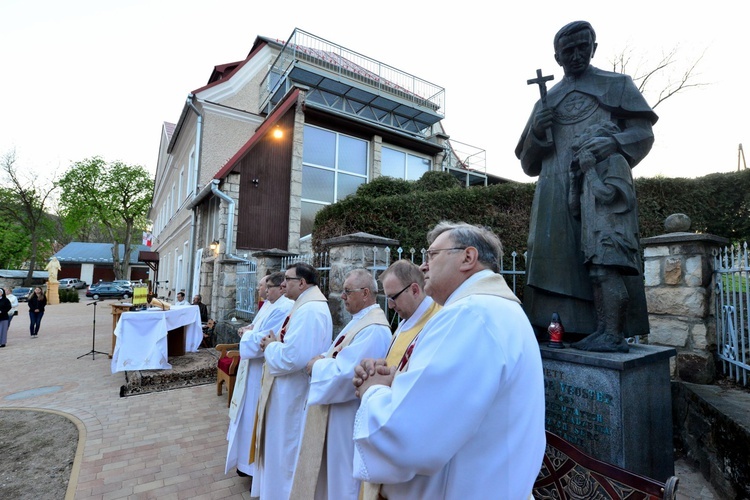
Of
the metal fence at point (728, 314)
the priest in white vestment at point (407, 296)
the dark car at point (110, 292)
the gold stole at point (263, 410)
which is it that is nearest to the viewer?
the priest in white vestment at point (407, 296)

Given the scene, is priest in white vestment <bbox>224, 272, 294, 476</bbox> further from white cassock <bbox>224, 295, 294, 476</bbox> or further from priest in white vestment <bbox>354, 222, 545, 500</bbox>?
priest in white vestment <bbox>354, 222, 545, 500</bbox>

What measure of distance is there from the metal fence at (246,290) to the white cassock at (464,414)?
24.5 ft

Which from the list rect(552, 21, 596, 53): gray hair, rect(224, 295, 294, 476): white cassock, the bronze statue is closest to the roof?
rect(224, 295, 294, 476): white cassock

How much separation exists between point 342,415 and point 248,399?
1.61 m

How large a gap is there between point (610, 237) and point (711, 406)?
1675 millimetres

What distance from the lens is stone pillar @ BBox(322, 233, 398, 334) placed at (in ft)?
16.1

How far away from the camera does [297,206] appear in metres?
12.3

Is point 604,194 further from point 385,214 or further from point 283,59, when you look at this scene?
point 283,59

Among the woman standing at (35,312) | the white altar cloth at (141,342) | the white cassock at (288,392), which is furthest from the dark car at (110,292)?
the white cassock at (288,392)

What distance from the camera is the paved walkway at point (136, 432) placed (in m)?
3.25

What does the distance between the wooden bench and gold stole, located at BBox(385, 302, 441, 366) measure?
2.81 ft

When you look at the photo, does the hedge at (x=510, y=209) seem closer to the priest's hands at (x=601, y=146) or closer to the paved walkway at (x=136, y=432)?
the paved walkway at (x=136, y=432)

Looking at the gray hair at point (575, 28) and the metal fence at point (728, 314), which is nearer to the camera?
the gray hair at point (575, 28)

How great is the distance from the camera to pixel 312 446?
7.87 feet
